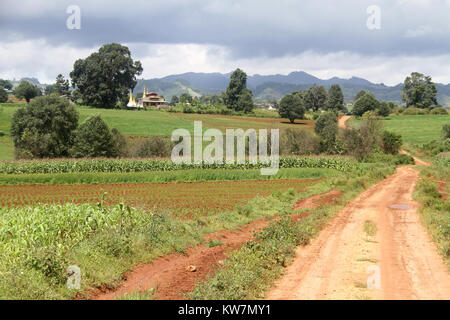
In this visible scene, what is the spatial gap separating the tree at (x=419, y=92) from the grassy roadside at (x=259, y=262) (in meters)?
104

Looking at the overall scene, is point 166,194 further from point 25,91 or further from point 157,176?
point 25,91

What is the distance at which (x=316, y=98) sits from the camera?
4668 inches

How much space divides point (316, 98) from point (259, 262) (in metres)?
113

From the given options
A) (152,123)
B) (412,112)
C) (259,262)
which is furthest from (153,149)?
(412,112)

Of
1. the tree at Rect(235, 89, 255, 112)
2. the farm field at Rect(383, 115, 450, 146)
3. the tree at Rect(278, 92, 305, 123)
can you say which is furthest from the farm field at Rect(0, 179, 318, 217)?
the tree at Rect(235, 89, 255, 112)

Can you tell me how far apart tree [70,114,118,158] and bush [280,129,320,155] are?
63.2 feet

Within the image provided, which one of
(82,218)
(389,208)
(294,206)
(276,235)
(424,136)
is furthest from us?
(424,136)

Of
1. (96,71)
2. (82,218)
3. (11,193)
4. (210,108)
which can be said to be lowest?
(11,193)

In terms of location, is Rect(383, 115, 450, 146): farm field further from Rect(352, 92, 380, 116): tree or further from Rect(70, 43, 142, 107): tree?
Rect(70, 43, 142, 107): tree

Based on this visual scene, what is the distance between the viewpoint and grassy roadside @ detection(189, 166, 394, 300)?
880 cm

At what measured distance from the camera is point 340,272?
10.4 metres

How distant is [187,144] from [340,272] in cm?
4243
